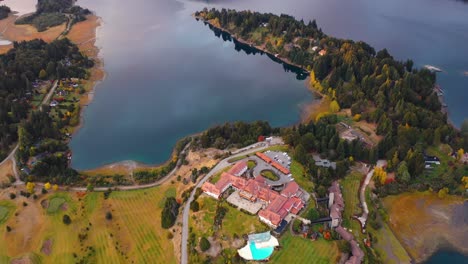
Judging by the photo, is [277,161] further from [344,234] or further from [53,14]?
[53,14]

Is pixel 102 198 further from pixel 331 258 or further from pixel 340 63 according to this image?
pixel 340 63

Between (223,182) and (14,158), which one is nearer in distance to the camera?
(223,182)

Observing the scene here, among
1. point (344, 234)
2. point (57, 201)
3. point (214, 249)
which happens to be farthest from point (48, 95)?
point (344, 234)

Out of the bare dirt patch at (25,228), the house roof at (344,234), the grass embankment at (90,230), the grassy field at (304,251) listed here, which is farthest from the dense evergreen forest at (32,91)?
the house roof at (344,234)

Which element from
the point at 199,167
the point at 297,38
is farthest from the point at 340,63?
the point at 199,167

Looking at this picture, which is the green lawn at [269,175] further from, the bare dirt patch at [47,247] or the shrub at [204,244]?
the bare dirt patch at [47,247]
